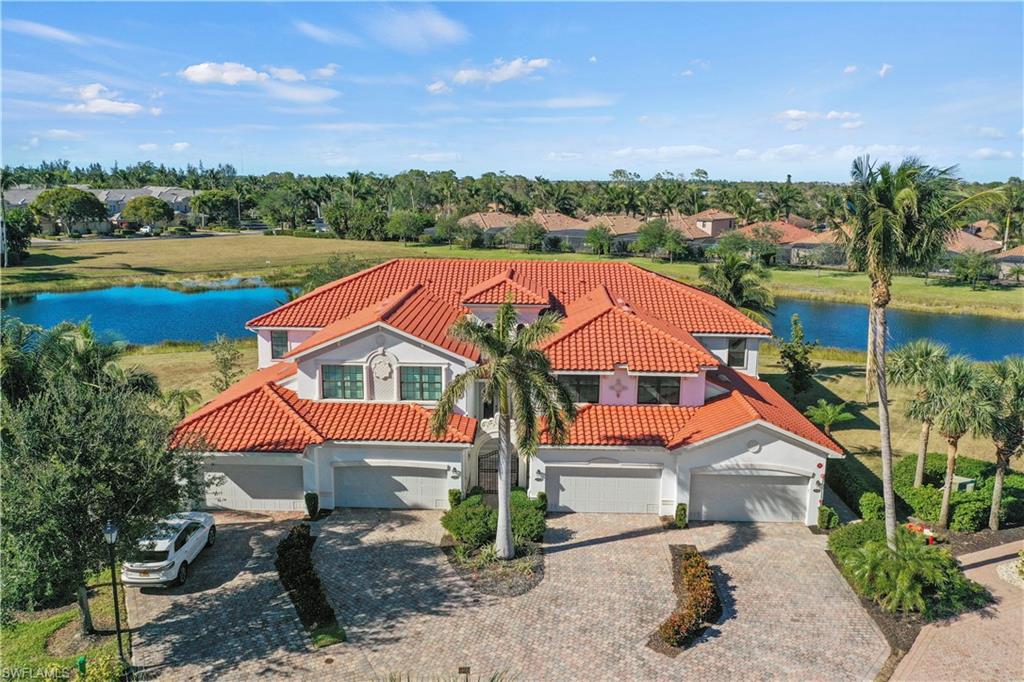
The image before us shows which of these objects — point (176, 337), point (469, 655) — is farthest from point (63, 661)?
point (176, 337)

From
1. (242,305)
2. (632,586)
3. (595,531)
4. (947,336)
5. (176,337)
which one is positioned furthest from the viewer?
(242,305)

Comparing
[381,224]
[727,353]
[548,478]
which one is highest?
[381,224]

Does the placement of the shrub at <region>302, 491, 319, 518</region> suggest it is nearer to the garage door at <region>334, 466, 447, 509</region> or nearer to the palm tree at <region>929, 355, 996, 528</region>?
the garage door at <region>334, 466, 447, 509</region>

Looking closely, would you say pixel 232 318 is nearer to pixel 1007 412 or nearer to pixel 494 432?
pixel 494 432

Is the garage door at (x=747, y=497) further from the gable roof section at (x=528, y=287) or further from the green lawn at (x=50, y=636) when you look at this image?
the green lawn at (x=50, y=636)

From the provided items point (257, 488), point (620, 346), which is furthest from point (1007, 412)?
point (257, 488)

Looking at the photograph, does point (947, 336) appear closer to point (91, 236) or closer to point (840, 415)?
point (840, 415)

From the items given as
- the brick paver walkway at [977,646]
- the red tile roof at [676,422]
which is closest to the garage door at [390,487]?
the red tile roof at [676,422]
